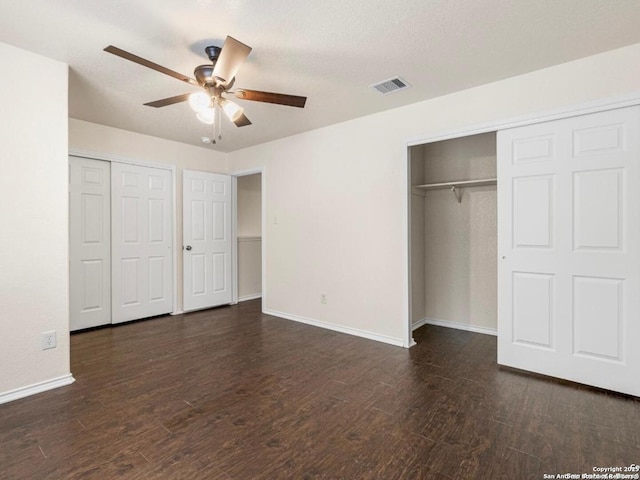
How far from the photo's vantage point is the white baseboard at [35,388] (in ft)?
7.81

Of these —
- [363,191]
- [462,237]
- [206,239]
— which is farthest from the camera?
[206,239]

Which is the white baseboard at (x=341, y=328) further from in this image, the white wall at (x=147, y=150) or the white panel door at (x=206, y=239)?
the white wall at (x=147, y=150)

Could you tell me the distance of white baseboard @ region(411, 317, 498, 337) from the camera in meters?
3.92

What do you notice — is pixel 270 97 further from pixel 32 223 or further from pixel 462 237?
pixel 462 237

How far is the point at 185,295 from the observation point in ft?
16.2

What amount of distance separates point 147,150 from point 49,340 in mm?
2823

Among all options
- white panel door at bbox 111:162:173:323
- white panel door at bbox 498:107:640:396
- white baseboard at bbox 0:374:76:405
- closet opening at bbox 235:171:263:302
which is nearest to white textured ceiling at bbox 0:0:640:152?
white panel door at bbox 498:107:640:396

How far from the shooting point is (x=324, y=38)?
2277mm

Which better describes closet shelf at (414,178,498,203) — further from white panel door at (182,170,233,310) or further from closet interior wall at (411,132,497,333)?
white panel door at (182,170,233,310)

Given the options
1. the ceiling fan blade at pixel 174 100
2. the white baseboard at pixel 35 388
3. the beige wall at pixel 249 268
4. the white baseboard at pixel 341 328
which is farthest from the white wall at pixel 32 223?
the beige wall at pixel 249 268

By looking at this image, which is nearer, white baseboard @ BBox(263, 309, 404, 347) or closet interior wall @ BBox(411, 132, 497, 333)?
white baseboard @ BBox(263, 309, 404, 347)

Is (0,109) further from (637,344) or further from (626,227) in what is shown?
(637,344)

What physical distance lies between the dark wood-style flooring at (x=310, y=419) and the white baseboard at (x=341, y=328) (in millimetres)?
201

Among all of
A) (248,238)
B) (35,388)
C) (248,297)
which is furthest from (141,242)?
(35,388)
